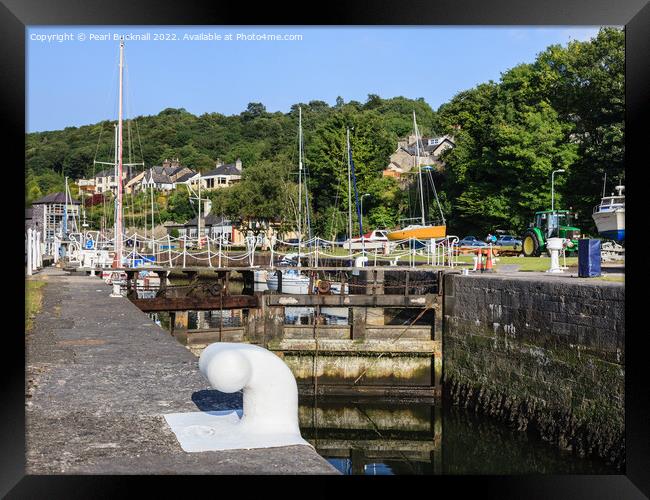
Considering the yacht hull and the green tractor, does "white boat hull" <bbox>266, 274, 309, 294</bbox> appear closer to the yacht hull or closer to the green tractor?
the yacht hull

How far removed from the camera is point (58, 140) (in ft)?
109

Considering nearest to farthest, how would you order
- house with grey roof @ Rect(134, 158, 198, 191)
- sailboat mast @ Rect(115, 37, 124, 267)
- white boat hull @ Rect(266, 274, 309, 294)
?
sailboat mast @ Rect(115, 37, 124, 267) < white boat hull @ Rect(266, 274, 309, 294) < house with grey roof @ Rect(134, 158, 198, 191)

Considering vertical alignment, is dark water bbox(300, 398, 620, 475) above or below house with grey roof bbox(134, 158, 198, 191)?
below

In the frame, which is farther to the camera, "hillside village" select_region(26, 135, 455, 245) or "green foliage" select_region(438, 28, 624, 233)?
"hillside village" select_region(26, 135, 455, 245)

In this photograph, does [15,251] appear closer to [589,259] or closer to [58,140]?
[589,259]

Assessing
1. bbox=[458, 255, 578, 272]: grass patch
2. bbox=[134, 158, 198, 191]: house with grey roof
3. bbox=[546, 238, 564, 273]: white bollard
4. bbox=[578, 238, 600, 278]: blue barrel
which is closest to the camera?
bbox=[578, 238, 600, 278]: blue barrel

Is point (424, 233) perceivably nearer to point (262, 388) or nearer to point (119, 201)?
point (119, 201)

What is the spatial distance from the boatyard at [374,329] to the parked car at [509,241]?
10 cm

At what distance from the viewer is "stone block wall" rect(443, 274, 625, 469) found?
31.0 ft

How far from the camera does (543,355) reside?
11.3 meters

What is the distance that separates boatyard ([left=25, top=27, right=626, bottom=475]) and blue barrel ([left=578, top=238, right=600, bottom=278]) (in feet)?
0.12

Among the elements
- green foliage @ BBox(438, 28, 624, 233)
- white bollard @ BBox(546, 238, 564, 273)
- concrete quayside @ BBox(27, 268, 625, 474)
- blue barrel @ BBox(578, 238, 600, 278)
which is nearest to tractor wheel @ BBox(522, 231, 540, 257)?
concrete quayside @ BBox(27, 268, 625, 474)

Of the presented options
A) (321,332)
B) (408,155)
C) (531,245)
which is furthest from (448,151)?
(321,332)

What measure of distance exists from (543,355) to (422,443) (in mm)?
2524
